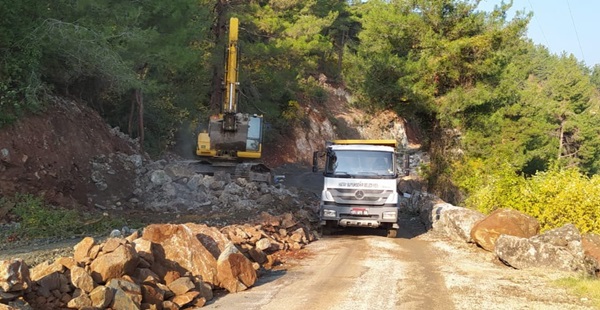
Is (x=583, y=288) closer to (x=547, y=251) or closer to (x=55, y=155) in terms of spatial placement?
(x=547, y=251)

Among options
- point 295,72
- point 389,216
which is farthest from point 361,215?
point 295,72

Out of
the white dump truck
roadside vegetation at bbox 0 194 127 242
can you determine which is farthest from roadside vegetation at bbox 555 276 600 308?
roadside vegetation at bbox 0 194 127 242

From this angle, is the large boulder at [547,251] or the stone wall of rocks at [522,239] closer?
the large boulder at [547,251]

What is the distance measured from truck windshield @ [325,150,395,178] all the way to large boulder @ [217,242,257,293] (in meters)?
6.37

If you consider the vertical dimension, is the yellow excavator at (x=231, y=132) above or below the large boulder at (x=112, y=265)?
above

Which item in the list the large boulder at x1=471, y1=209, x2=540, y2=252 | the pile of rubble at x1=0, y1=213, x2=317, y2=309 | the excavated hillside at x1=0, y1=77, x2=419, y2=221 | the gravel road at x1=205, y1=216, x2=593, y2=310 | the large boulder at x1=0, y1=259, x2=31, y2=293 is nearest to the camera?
the large boulder at x1=0, y1=259, x2=31, y2=293

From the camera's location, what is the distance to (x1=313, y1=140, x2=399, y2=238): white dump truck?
15.6 m

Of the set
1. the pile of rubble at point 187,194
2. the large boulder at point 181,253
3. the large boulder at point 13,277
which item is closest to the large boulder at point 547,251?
the large boulder at point 181,253

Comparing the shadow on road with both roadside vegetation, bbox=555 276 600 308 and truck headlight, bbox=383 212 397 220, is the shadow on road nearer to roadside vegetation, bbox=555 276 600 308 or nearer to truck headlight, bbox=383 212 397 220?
truck headlight, bbox=383 212 397 220

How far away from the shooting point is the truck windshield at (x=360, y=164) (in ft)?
51.6

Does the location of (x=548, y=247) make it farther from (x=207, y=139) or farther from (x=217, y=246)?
(x=207, y=139)

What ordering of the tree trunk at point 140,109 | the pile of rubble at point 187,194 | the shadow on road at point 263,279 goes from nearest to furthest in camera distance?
the shadow on road at point 263,279 < the pile of rubble at point 187,194 < the tree trunk at point 140,109

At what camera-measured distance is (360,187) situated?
51.1ft

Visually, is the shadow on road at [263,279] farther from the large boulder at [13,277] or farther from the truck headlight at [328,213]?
the truck headlight at [328,213]
